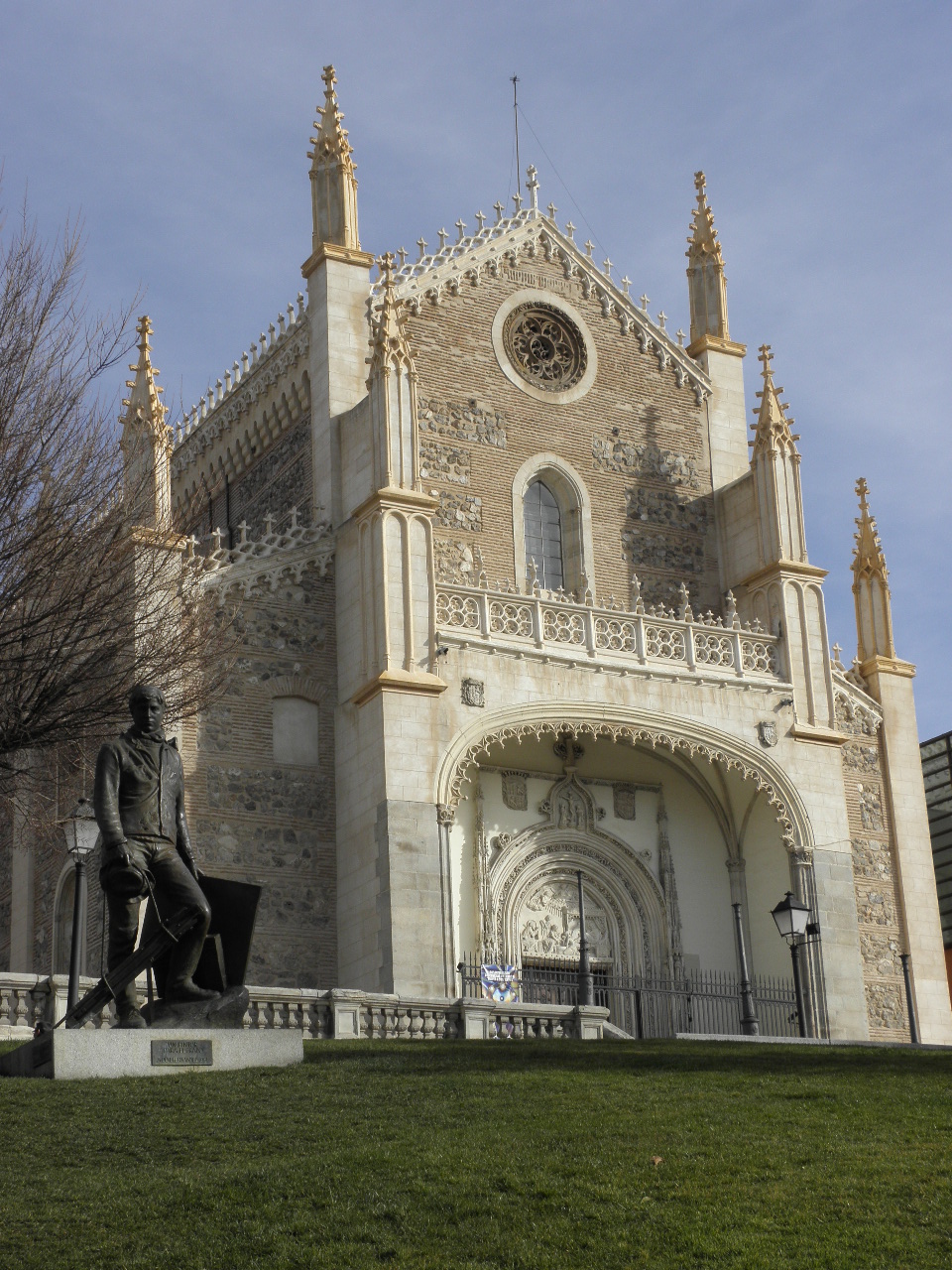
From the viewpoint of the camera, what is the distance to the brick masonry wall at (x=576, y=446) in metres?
29.8

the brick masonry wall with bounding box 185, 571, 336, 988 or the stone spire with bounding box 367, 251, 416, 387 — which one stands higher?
the stone spire with bounding box 367, 251, 416, 387

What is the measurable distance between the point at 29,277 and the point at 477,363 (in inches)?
459

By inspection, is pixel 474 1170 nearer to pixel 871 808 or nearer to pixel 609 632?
pixel 609 632

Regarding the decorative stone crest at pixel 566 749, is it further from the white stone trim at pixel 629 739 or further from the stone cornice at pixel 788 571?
the stone cornice at pixel 788 571

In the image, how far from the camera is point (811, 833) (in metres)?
28.4

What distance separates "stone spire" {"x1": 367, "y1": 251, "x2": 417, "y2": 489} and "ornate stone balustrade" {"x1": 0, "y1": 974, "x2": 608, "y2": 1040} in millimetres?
9174

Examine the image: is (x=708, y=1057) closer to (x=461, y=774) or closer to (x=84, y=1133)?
(x=84, y=1133)

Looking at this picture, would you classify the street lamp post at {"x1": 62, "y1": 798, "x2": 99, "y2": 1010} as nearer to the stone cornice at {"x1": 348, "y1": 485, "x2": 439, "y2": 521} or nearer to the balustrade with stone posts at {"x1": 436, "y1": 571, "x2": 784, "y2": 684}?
the balustrade with stone posts at {"x1": 436, "y1": 571, "x2": 784, "y2": 684}

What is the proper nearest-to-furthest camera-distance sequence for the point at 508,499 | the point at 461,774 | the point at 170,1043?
the point at 170,1043 → the point at 461,774 → the point at 508,499

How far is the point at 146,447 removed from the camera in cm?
2550

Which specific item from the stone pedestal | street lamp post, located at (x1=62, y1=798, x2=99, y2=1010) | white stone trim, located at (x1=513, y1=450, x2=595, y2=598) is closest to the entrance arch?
white stone trim, located at (x1=513, y1=450, x2=595, y2=598)

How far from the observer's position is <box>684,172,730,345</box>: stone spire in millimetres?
33938

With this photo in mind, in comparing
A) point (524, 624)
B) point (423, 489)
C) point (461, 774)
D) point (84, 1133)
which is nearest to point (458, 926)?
point (461, 774)

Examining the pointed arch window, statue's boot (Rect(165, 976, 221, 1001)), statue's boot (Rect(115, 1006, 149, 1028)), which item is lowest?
statue's boot (Rect(115, 1006, 149, 1028))
